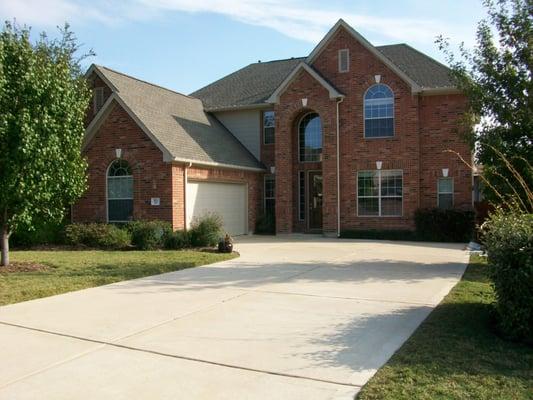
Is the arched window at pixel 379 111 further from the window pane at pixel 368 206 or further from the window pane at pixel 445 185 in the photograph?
the window pane at pixel 445 185

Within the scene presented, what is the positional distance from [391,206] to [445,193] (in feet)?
7.16

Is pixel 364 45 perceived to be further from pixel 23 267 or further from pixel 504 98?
pixel 23 267

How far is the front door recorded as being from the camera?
75.0ft

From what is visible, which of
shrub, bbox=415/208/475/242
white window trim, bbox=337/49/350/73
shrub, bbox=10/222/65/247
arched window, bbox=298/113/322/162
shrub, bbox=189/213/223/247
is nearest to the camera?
shrub, bbox=189/213/223/247

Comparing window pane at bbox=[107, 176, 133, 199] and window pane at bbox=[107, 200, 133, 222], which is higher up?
window pane at bbox=[107, 176, 133, 199]

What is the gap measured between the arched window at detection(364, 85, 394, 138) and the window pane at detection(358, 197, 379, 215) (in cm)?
268

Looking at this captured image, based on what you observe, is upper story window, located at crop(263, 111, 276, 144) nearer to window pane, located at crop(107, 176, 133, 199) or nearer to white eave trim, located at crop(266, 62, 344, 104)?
white eave trim, located at crop(266, 62, 344, 104)

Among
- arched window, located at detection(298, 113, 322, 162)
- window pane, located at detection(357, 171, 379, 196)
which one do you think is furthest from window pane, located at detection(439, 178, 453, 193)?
arched window, located at detection(298, 113, 322, 162)

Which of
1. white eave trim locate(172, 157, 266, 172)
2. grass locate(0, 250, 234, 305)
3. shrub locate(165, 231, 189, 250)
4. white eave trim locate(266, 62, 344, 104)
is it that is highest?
white eave trim locate(266, 62, 344, 104)

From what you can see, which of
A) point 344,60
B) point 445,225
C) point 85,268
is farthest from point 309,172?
point 85,268

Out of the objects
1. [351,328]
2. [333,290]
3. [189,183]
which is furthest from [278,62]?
[351,328]

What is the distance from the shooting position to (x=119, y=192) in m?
19.4

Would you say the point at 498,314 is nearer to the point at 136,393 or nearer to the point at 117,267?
the point at 136,393

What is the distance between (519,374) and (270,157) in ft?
64.8
